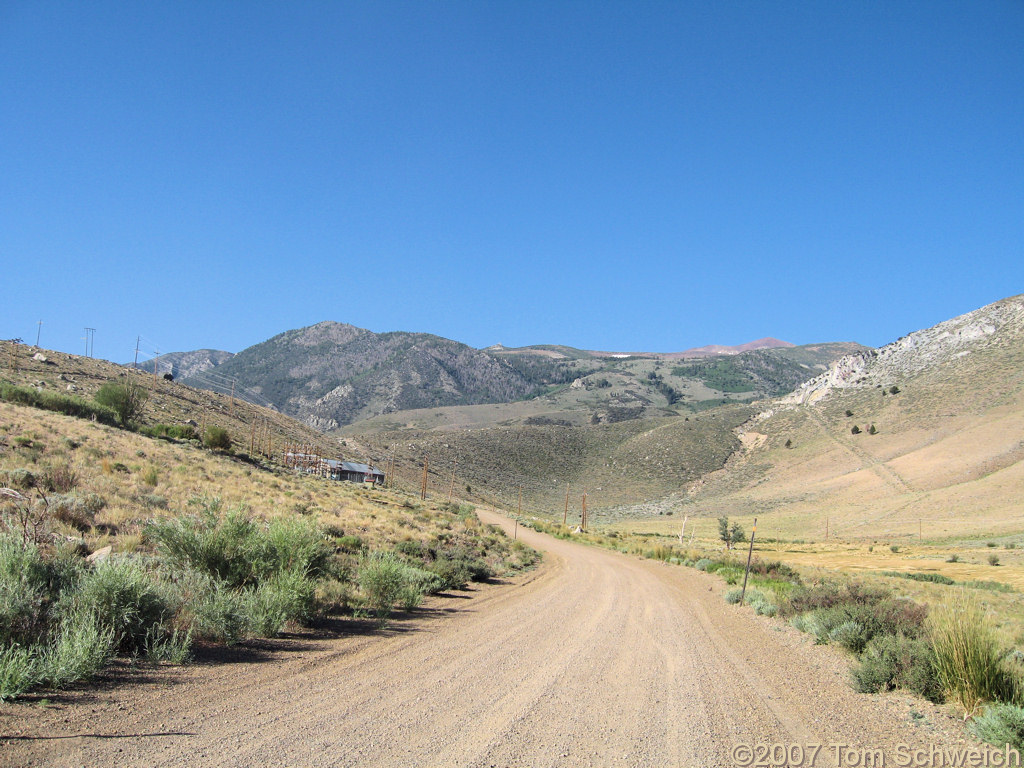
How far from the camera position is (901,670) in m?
8.01

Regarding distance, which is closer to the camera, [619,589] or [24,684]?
[24,684]

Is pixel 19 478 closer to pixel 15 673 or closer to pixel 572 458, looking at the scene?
pixel 15 673

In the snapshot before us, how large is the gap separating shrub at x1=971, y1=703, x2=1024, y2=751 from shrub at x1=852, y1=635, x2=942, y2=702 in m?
1.35

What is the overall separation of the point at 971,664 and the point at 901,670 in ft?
3.53

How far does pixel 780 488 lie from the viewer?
261 feet

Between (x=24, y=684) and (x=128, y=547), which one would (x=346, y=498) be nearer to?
(x=128, y=547)

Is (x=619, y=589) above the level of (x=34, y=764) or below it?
below

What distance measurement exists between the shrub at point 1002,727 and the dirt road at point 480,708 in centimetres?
34

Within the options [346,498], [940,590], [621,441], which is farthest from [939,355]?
[346,498]

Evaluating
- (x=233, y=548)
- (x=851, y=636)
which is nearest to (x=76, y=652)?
(x=233, y=548)

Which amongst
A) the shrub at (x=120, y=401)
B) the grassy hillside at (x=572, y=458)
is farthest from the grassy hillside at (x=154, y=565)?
the grassy hillside at (x=572, y=458)

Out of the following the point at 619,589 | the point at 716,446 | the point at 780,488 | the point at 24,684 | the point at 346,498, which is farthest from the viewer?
the point at 716,446

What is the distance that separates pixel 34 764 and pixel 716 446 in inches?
4092

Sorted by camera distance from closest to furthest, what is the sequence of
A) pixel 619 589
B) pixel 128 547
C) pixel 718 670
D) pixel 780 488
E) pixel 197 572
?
pixel 718 670, pixel 197 572, pixel 128 547, pixel 619 589, pixel 780 488
